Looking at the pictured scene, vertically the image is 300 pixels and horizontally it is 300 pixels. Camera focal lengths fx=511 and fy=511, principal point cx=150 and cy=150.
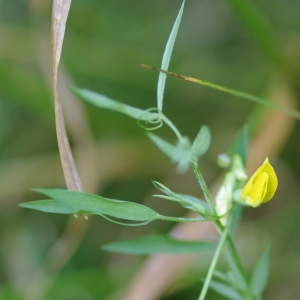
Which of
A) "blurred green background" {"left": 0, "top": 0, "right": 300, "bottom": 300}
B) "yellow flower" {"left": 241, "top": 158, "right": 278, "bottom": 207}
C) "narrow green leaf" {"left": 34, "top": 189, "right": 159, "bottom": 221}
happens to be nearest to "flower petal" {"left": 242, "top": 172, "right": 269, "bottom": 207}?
"yellow flower" {"left": 241, "top": 158, "right": 278, "bottom": 207}

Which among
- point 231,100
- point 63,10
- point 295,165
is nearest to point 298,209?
point 295,165

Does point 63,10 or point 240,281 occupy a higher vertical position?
point 63,10

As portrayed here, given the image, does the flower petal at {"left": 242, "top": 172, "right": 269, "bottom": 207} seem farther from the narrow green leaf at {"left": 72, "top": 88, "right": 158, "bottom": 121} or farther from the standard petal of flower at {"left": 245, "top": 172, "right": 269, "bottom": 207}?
the narrow green leaf at {"left": 72, "top": 88, "right": 158, "bottom": 121}

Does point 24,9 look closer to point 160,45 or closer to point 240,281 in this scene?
point 160,45

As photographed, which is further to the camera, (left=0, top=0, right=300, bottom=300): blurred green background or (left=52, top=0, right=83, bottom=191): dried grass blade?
(left=0, top=0, right=300, bottom=300): blurred green background

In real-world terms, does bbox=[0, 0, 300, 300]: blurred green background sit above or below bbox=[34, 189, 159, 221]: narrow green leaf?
above

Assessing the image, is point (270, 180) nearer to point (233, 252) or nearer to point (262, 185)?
point (262, 185)

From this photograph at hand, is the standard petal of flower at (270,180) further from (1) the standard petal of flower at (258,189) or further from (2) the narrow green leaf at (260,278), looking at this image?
(2) the narrow green leaf at (260,278)

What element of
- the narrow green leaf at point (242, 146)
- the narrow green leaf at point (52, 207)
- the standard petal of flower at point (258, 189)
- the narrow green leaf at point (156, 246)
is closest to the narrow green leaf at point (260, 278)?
the narrow green leaf at point (156, 246)
